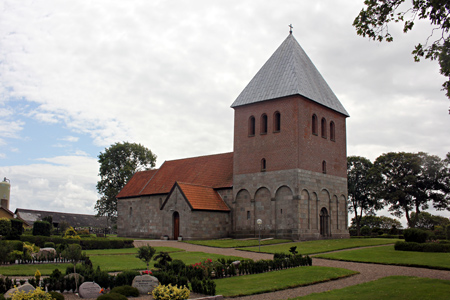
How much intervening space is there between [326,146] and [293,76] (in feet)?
21.8

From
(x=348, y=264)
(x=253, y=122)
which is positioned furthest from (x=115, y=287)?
(x=253, y=122)

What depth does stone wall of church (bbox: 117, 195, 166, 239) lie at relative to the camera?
41875 mm

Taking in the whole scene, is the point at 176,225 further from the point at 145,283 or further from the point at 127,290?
the point at 127,290

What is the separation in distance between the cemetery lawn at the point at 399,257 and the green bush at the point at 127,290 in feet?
39.5

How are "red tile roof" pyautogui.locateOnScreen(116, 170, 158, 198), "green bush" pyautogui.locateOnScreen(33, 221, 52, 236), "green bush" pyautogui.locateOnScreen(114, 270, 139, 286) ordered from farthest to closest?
"red tile roof" pyautogui.locateOnScreen(116, 170, 158, 198) → "green bush" pyautogui.locateOnScreen(33, 221, 52, 236) → "green bush" pyautogui.locateOnScreen(114, 270, 139, 286)

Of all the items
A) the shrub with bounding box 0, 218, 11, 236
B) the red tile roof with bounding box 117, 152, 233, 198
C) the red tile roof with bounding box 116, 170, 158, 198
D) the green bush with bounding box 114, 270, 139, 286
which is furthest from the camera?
the red tile roof with bounding box 116, 170, 158, 198

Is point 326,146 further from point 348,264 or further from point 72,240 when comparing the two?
point 72,240

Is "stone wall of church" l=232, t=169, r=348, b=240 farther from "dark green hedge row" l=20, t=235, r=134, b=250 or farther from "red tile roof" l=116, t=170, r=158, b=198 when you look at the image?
"red tile roof" l=116, t=170, r=158, b=198

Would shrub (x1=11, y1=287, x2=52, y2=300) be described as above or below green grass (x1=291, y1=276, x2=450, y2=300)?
above

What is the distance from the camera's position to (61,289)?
13391 mm

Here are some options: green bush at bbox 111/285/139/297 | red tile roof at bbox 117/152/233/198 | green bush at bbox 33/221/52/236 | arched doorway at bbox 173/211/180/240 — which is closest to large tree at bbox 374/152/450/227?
red tile roof at bbox 117/152/233/198

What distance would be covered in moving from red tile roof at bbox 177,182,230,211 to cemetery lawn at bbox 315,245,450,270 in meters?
14.1

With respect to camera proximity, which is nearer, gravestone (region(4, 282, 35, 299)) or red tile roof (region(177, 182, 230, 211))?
gravestone (region(4, 282, 35, 299))

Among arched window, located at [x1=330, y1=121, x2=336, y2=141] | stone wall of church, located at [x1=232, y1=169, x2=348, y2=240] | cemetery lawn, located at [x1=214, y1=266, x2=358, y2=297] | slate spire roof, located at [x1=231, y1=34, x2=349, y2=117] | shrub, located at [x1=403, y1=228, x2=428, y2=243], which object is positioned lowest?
cemetery lawn, located at [x1=214, y1=266, x2=358, y2=297]
